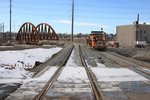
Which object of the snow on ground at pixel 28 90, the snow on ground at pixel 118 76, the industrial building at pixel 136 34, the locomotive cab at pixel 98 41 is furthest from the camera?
the industrial building at pixel 136 34

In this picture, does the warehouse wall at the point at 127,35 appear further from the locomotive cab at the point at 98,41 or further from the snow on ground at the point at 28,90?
the snow on ground at the point at 28,90

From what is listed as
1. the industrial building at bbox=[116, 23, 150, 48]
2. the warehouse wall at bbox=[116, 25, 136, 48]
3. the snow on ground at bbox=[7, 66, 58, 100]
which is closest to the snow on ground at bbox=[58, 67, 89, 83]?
the snow on ground at bbox=[7, 66, 58, 100]

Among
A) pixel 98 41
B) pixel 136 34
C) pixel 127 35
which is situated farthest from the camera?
pixel 127 35

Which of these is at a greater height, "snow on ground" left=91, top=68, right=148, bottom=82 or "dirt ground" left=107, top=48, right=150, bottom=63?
"snow on ground" left=91, top=68, right=148, bottom=82

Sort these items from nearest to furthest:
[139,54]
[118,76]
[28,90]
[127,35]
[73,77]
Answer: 1. [28,90]
2. [73,77]
3. [118,76]
4. [139,54]
5. [127,35]

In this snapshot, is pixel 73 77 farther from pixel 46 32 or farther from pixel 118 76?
pixel 46 32

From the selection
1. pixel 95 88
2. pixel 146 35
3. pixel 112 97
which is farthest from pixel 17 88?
pixel 146 35

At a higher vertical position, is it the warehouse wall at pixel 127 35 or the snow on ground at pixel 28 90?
the warehouse wall at pixel 127 35

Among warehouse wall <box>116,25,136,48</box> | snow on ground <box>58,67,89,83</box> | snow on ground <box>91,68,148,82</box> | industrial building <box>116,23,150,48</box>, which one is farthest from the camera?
warehouse wall <box>116,25,136,48</box>

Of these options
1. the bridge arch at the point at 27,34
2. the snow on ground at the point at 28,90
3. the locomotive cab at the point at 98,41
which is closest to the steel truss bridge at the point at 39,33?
the bridge arch at the point at 27,34

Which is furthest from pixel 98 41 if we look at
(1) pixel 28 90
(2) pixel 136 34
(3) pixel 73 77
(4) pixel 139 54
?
(2) pixel 136 34

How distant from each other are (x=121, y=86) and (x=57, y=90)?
2.93m

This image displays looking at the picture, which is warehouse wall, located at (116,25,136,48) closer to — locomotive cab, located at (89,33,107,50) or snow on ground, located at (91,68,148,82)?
locomotive cab, located at (89,33,107,50)

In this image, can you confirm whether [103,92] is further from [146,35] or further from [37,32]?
[37,32]
